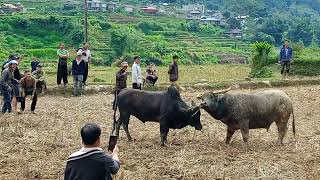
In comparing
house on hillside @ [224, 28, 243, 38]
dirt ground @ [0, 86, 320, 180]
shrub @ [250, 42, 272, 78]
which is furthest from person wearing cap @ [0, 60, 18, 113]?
house on hillside @ [224, 28, 243, 38]

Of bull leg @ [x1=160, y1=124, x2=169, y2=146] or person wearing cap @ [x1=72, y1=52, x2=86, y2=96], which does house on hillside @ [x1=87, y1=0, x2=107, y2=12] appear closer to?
person wearing cap @ [x1=72, y1=52, x2=86, y2=96]

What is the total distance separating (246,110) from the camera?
1107 cm

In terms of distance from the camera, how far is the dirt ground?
28.8 feet

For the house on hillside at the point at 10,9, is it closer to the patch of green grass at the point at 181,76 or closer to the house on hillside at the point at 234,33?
the house on hillside at the point at 234,33

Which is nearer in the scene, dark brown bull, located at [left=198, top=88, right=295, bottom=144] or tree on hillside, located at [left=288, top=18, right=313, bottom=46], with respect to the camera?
dark brown bull, located at [left=198, top=88, right=295, bottom=144]

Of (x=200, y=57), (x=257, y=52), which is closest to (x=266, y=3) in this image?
Answer: (x=200, y=57)

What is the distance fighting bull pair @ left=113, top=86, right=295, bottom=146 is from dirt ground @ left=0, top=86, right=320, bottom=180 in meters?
0.42

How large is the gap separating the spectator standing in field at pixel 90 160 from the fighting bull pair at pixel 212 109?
5641 mm

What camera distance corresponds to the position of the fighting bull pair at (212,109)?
1102 cm

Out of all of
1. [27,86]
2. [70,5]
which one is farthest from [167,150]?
[70,5]

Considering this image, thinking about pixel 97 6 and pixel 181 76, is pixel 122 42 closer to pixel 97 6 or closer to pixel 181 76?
pixel 181 76

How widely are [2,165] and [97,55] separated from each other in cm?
3733

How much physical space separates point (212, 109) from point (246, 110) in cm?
69

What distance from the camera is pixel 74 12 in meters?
66.8
